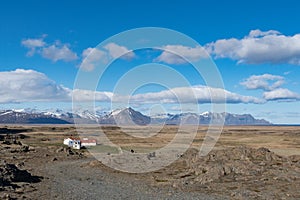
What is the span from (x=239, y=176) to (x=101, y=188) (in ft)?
71.1

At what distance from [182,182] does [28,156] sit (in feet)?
169

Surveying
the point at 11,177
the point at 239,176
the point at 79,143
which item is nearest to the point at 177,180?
the point at 239,176

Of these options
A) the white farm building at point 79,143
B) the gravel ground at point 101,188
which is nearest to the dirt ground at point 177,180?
the gravel ground at point 101,188

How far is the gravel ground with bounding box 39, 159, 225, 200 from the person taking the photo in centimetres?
4523

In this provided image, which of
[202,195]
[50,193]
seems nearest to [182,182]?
[202,195]

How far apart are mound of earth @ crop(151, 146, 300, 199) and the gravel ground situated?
375 centimetres

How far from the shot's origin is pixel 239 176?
58375 mm

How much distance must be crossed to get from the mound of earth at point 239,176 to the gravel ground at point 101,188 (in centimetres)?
375

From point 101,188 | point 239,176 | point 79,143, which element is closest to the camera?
point 101,188

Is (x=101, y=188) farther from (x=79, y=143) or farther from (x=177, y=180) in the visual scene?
(x=79, y=143)

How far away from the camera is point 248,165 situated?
64375 mm

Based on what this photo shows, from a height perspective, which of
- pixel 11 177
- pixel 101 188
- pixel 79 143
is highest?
pixel 79 143

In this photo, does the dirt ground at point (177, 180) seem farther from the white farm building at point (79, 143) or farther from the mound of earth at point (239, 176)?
the white farm building at point (79, 143)

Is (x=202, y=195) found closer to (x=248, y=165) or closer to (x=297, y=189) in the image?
(x=297, y=189)
